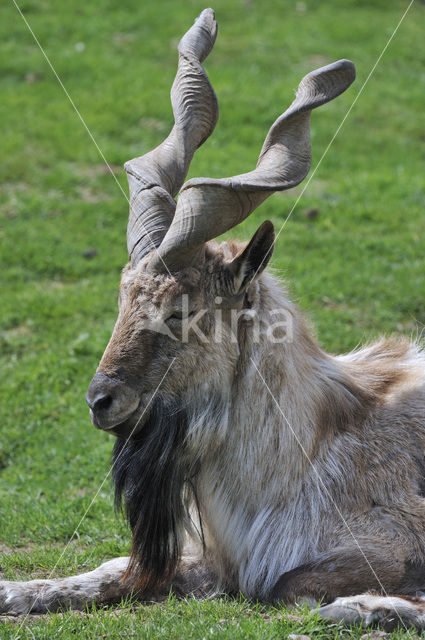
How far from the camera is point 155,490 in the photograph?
193 inches

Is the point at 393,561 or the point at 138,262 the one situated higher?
the point at 138,262

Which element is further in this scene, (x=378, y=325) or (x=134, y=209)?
(x=378, y=325)

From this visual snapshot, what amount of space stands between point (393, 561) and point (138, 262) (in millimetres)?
2085

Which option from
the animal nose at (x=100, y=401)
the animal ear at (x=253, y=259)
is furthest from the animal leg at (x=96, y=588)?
the animal ear at (x=253, y=259)

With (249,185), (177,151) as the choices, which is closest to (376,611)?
(249,185)

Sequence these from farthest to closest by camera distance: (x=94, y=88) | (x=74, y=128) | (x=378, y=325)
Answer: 1. (x=94, y=88)
2. (x=74, y=128)
3. (x=378, y=325)

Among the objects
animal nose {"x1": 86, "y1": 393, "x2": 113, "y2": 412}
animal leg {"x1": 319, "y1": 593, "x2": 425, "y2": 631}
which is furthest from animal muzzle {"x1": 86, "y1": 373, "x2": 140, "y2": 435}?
animal leg {"x1": 319, "y1": 593, "x2": 425, "y2": 631}

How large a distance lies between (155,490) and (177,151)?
206cm

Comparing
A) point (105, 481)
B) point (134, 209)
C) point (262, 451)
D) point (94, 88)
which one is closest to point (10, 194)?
point (94, 88)

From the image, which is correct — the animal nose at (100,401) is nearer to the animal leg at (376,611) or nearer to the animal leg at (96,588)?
the animal leg at (96,588)

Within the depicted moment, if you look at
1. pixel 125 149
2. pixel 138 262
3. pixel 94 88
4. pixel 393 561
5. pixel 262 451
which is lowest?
pixel 393 561

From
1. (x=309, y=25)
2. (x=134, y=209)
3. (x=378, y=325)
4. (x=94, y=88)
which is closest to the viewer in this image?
(x=134, y=209)

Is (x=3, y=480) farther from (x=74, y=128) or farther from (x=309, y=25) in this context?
(x=309, y=25)

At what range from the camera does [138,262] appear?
4926mm
